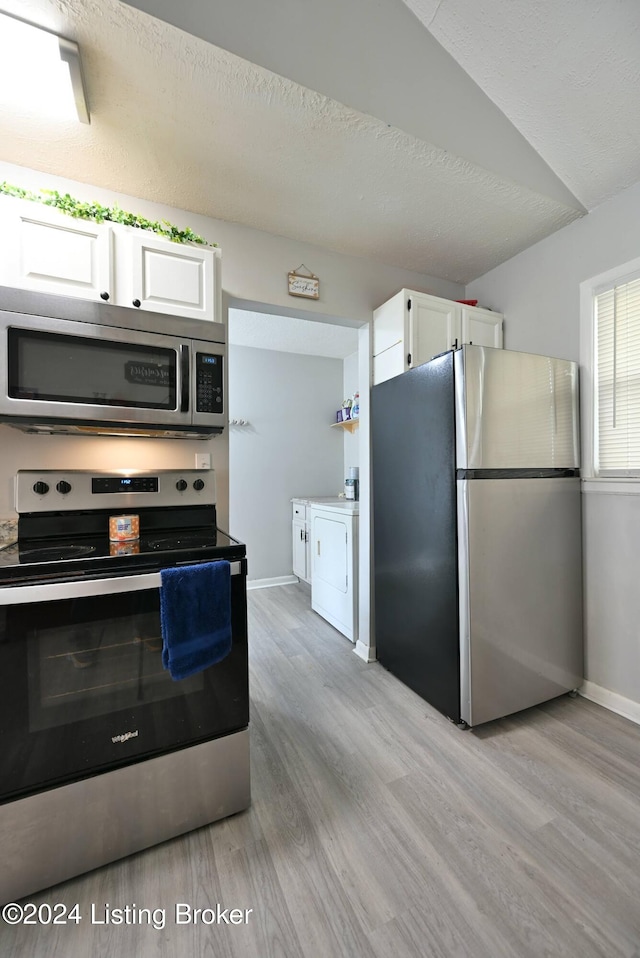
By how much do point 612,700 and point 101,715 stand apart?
230 centimetres

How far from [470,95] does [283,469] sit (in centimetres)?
325

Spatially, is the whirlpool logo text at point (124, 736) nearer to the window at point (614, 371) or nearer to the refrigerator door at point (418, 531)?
the refrigerator door at point (418, 531)

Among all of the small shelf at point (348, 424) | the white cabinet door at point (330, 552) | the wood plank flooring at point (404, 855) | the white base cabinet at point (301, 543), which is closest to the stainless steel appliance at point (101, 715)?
the wood plank flooring at point (404, 855)

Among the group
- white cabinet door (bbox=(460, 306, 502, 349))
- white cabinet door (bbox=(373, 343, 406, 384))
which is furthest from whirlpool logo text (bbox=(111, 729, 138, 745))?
white cabinet door (bbox=(460, 306, 502, 349))

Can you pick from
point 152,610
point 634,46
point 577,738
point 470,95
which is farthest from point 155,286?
point 577,738

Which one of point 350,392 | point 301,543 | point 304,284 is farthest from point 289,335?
point 301,543

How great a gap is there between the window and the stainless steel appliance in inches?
75.0

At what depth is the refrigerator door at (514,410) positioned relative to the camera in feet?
5.62

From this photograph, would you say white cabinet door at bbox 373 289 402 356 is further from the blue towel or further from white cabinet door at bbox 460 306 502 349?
the blue towel

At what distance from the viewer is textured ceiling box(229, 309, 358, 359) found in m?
3.39

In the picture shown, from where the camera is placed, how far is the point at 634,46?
4.38ft

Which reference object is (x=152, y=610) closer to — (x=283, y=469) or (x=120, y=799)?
(x=120, y=799)

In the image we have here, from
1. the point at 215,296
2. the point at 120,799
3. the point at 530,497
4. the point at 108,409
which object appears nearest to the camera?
the point at 120,799

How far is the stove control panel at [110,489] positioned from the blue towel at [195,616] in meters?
0.58
